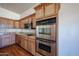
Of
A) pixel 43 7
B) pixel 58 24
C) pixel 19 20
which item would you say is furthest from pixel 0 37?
pixel 58 24

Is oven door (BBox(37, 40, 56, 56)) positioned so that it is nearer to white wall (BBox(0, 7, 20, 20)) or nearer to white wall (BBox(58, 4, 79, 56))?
white wall (BBox(58, 4, 79, 56))

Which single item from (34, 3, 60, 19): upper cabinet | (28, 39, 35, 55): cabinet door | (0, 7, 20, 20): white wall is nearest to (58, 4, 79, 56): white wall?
(34, 3, 60, 19): upper cabinet

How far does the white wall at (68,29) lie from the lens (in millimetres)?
2092

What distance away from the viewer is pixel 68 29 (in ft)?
6.98

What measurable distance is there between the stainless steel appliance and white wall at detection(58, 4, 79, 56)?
0.18 meters

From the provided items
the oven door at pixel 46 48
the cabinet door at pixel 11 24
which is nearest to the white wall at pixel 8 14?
the cabinet door at pixel 11 24

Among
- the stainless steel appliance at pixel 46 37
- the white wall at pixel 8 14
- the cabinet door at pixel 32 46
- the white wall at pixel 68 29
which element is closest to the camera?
the white wall at pixel 68 29

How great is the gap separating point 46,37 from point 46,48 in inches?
10.9

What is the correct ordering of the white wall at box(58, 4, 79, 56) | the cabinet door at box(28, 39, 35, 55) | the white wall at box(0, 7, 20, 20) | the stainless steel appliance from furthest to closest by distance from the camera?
the white wall at box(0, 7, 20, 20), the cabinet door at box(28, 39, 35, 55), the stainless steel appliance, the white wall at box(58, 4, 79, 56)

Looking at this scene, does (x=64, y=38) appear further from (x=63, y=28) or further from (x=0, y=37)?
(x=0, y=37)

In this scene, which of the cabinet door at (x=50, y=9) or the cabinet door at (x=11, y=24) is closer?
the cabinet door at (x=50, y=9)

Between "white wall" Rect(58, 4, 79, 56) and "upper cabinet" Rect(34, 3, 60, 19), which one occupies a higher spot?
"upper cabinet" Rect(34, 3, 60, 19)

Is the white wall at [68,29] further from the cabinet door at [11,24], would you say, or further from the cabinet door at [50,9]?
the cabinet door at [11,24]

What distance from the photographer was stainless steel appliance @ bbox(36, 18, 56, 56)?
2.25 meters
